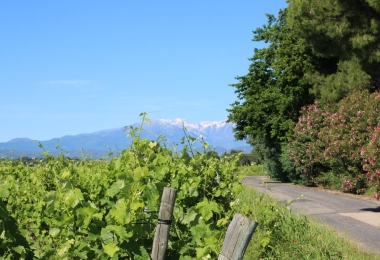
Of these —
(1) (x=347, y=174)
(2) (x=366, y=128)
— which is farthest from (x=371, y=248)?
(1) (x=347, y=174)

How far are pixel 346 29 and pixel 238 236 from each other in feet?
63.3

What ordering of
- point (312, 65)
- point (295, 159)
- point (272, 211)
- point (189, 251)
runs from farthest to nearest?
point (312, 65)
point (295, 159)
point (272, 211)
point (189, 251)

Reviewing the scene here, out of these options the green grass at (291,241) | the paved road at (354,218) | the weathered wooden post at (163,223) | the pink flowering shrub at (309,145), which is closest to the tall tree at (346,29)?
the pink flowering shrub at (309,145)

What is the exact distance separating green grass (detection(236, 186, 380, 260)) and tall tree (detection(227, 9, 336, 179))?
23651mm

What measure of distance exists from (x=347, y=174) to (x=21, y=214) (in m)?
20.1

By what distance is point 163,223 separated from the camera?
12.1 feet

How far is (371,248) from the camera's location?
9.05 metres

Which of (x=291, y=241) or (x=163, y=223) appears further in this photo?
(x=291, y=241)

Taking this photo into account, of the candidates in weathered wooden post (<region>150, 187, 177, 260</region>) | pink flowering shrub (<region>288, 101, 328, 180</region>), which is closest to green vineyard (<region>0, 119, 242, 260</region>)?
weathered wooden post (<region>150, 187, 177, 260</region>)

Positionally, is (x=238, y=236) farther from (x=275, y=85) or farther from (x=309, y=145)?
(x=275, y=85)

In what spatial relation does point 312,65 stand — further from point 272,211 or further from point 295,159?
point 272,211

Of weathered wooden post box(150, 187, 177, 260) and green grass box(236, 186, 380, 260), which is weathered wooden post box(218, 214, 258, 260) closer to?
weathered wooden post box(150, 187, 177, 260)

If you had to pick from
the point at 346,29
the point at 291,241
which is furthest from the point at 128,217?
the point at 346,29

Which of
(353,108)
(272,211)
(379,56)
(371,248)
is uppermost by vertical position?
(379,56)
